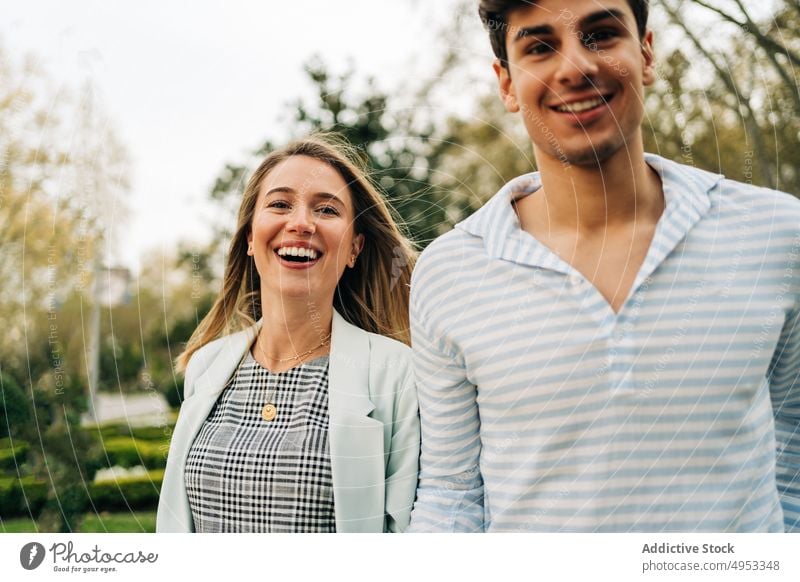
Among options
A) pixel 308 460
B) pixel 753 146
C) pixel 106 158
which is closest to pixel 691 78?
pixel 753 146

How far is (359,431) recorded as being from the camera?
1434 millimetres

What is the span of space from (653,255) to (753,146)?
63 cm

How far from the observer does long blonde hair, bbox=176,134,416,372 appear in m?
1.57

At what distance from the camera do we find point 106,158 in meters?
1.74

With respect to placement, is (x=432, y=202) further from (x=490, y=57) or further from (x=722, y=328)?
(x=722, y=328)

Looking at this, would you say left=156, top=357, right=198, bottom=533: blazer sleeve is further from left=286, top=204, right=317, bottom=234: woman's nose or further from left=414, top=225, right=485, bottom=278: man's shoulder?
left=414, top=225, right=485, bottom=278: man's shoulder

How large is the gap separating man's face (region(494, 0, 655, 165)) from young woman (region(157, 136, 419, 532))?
46 cm

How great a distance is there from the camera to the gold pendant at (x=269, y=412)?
1479 millimetres

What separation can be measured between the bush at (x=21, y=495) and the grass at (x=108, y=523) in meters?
0.06

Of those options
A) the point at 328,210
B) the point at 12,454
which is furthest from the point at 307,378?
the point at 12,454
